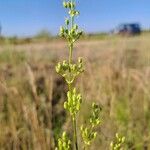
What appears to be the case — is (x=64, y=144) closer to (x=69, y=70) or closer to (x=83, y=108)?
(x=69, y=70)

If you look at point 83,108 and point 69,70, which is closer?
point 69,70

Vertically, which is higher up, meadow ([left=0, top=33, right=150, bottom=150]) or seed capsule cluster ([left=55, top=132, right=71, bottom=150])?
seed capsule cluster ([left=55, top=132, right=71, bottom=150])

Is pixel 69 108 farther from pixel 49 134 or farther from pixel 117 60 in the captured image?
pixel 117 60

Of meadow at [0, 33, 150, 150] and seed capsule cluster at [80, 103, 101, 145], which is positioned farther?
meadow at [0, 33, 150, 150]

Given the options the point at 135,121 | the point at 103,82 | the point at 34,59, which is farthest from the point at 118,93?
the point at 34,59

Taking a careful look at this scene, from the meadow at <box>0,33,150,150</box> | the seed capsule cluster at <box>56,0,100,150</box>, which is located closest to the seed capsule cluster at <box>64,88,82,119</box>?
the seed capsule cluster at <box>56,0,100,150</box>

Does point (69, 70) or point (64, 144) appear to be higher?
point (69, 70)

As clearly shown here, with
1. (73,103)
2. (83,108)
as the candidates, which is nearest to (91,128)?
(73,103)

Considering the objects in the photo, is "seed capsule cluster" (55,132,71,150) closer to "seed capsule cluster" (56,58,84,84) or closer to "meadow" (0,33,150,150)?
"seed capsule cluster" (56,58,84,84)

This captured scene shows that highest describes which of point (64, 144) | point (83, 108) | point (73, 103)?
point (73, 103)

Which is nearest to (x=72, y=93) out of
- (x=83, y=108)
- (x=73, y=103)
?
(x=73, y=103)

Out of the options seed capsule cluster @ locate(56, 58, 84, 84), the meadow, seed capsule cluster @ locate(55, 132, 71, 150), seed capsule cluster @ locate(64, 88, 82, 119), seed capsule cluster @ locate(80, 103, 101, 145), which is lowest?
the meadow
